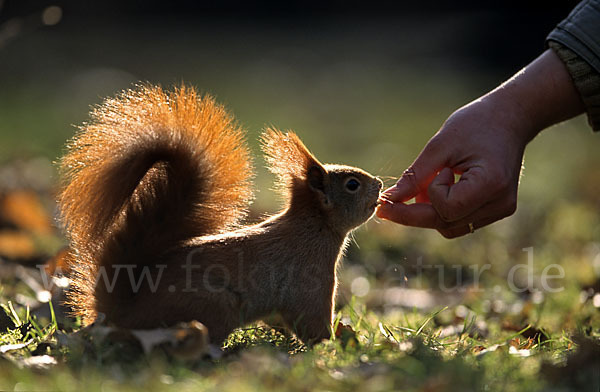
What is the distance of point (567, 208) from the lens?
5.98 meters

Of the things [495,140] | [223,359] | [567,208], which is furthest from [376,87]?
[223,359]

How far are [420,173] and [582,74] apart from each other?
84 cm

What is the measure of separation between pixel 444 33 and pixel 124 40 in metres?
7.79

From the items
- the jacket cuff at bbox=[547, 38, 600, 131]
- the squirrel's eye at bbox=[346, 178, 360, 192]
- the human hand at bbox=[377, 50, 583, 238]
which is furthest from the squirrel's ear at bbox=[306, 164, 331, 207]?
the jacket cuff at bbox=[547, 38, 600, 131]

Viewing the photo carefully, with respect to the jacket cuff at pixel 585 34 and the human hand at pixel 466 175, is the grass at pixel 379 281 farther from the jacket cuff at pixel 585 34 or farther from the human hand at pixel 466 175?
the jacket cuff at pixel 585 34

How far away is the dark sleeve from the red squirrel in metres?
1.34

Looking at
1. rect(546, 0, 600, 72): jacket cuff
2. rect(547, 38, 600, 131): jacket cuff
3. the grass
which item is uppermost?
rect(546, 0, 600, 72): jacket cuff

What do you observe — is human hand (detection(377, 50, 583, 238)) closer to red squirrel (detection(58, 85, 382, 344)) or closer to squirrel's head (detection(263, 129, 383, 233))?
squirrel's head (detection(263, 129, 383, 233))

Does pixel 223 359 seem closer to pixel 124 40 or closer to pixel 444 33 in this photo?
pixel 124 40

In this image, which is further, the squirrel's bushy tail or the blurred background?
the blurred background

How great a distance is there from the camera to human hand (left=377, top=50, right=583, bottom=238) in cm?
279

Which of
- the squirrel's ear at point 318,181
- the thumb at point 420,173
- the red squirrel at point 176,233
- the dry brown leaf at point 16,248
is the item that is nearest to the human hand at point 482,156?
the thumb at point 420,173

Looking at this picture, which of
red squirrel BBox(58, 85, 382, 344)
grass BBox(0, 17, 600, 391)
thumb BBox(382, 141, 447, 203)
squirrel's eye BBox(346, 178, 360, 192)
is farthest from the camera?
squirrel's eye BBox(346, 178, 360, 192)

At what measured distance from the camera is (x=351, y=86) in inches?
536
